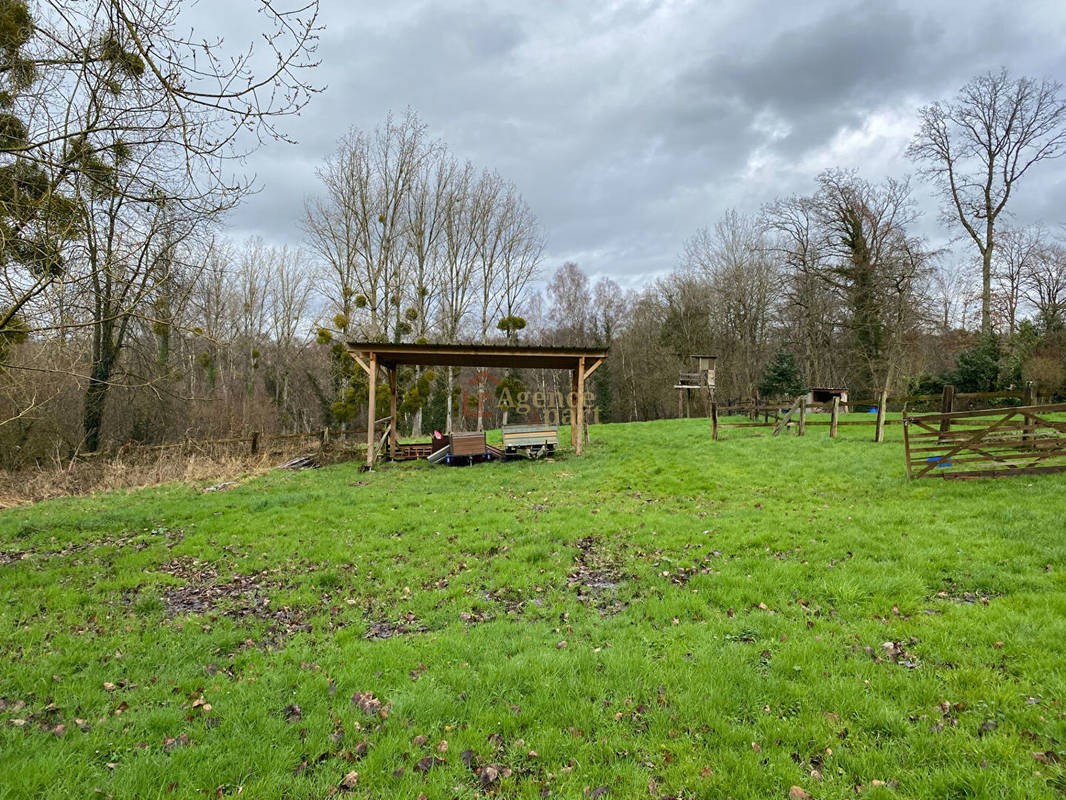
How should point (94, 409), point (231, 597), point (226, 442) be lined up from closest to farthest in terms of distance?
point (231, 597) < point (94, 409) < point (226, 442)

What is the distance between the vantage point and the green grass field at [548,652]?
9.50 ft

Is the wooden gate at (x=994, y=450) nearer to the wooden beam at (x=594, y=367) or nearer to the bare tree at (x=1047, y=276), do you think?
the wooden beam at (x=594, y=367)

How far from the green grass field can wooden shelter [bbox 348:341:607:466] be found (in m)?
7.01

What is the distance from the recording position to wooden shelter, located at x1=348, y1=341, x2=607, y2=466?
1477 centimetres

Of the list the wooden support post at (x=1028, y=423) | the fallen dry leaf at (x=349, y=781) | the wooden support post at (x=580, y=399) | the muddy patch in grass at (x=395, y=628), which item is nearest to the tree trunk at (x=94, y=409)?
the wooden support post at (x=580, y=399)

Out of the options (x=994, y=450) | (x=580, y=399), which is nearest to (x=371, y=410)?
(x=580, y=399)

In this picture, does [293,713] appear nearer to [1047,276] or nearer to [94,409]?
[94,409]

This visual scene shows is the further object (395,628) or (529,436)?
(529,436)

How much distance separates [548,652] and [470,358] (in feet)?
43.8

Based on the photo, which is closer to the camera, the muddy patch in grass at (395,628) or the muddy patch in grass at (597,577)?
the muddy patch in grass at (395,628)

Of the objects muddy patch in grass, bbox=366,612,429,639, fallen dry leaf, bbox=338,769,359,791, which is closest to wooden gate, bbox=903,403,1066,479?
muddy patch in grass, bbox=366,612,429,639

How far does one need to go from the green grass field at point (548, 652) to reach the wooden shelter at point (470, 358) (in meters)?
7.01

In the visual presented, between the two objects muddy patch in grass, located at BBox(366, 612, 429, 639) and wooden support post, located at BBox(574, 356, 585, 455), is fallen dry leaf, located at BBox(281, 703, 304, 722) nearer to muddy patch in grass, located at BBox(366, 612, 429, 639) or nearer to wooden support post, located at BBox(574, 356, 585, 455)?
muddy patch in grass, located at BBox(366, 612, 429, 639)

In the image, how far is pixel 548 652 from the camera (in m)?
4.24
